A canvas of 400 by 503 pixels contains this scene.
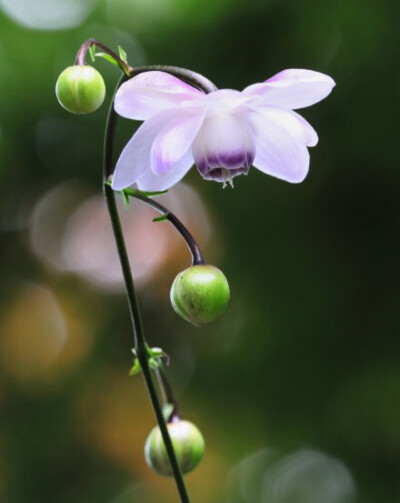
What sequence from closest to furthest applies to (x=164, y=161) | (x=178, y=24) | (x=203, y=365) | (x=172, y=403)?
(x=164, y=161), (x=172, y=403), (x=178, y=24), (x=203, y=365)

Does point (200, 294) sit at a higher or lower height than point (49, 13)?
lower

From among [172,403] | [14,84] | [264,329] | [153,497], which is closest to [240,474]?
[153,497]

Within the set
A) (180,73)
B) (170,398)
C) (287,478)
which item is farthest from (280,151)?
(287,478)

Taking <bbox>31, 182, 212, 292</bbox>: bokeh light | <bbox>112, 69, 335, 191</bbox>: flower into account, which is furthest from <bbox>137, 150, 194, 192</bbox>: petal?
<bbox>31, 182, 212, 292</bbox>: bokeh light

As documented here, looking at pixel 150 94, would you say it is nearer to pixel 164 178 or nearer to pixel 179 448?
pixel 164 178

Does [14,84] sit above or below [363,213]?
above

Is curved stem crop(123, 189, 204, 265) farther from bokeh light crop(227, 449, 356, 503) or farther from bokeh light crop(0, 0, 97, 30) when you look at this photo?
bokeh light crop(227, 449, 356, 503)

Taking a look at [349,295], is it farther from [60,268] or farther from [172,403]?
[172,403]
